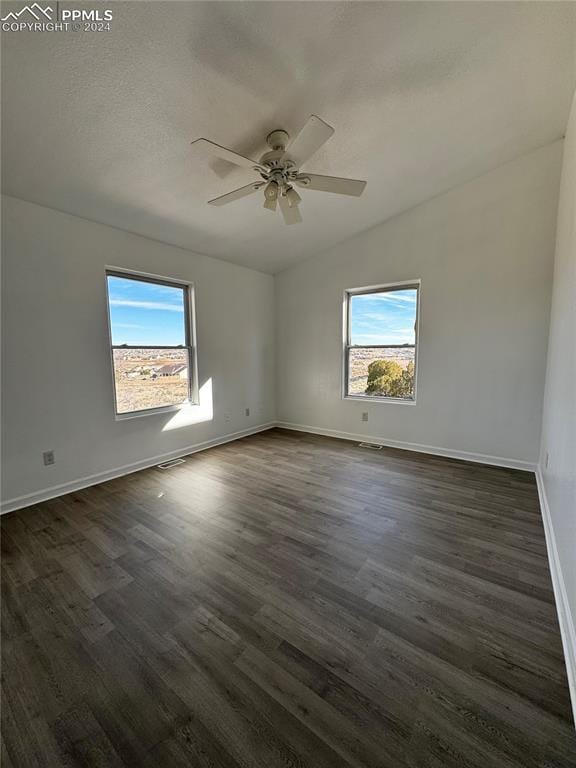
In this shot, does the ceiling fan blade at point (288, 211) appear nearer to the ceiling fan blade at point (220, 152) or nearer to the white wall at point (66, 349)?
the ceiling fan blade at point (220, 152)

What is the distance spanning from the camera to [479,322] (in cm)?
356

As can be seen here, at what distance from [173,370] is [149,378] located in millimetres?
349

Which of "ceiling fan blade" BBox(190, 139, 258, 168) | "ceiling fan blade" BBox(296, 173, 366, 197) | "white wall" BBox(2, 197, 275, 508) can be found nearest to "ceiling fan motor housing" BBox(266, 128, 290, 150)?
"ceiling fan blade" BBox(296, 173, 366, 197)

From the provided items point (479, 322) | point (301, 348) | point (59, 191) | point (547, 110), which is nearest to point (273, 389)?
point (301, 348)

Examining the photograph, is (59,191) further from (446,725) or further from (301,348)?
(446,725)

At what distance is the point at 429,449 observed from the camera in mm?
3998

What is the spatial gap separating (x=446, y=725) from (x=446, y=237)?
415 centimetres

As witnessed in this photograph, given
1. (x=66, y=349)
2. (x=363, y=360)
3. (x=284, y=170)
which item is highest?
(x=284, y=170)

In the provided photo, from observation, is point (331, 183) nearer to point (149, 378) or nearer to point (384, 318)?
point (384, 318)

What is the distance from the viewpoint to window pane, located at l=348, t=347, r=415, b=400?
418cm

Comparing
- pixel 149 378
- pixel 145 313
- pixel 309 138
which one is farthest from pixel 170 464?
pixel 309 138

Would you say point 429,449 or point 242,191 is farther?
point 429,449

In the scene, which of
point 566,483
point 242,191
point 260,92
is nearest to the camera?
point 566,483

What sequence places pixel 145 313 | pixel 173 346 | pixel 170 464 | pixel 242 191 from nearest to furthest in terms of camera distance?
pixel 242 191
pixel 145 313
pixel 170 464
pixel 173 346
